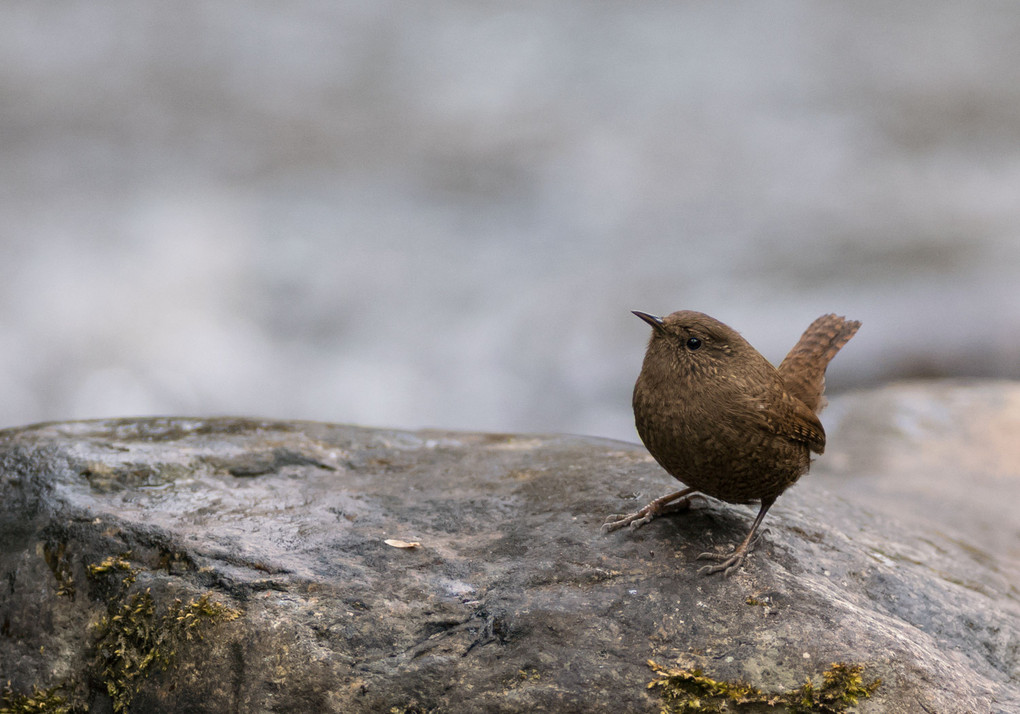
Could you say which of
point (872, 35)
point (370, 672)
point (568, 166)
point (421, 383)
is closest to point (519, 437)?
point (370, 672)

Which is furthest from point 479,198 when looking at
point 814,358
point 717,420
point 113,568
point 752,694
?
point 752,694

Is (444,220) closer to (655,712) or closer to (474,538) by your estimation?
(474,538)

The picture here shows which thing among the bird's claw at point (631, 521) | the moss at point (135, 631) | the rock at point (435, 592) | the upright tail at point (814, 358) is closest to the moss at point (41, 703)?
the rock at point (435, 592)

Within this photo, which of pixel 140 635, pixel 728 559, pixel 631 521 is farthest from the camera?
pixel 631 521

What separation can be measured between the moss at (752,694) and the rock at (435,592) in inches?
0.6

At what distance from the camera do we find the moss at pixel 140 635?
306 cm

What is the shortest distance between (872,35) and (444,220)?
7.46m

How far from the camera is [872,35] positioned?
516 inches

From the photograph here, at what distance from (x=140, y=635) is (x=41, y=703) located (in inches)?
20.4

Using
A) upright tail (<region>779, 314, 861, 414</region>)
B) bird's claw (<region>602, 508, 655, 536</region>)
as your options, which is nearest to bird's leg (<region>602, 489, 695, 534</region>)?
bird's claw (<region>602, 508, 655, 536</region>)

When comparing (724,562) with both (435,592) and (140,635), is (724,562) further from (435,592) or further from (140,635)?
(140,635)

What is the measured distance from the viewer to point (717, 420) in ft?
10.7

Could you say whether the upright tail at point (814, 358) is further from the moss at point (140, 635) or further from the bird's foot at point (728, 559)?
the moss at point (140, 635)

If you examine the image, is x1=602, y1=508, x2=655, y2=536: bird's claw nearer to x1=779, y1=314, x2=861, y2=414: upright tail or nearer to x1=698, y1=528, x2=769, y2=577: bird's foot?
x1=698, y1=528, x2=769, y2=577: bird's foot
